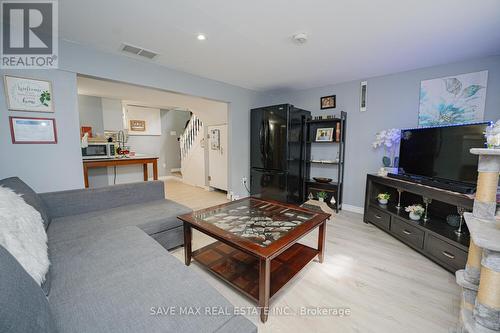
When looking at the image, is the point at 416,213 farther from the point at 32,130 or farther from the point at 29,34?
the point at 29,34

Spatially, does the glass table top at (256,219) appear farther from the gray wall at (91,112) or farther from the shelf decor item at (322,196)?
the gray wall at (91,112)

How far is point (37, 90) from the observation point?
6.69ft

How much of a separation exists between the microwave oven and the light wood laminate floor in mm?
2538

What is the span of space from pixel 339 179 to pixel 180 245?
275 centimetres

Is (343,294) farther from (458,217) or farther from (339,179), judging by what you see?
(339,179)

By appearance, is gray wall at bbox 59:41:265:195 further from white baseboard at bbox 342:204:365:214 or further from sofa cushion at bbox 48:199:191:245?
white baseboard at bbox 342:204:365:214

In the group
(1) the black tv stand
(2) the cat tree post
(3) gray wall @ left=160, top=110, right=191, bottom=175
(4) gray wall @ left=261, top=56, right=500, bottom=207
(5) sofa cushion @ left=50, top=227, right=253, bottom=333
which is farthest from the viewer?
(3) gray wall @ left=160, top=110, right=191, bottom=175

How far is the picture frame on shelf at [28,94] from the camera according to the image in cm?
192

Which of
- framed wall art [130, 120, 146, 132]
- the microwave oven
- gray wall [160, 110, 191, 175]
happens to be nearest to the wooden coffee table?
the microwave oven

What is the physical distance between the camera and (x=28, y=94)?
2.00 m

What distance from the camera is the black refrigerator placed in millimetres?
3463

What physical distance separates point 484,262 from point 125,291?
186 centimetres

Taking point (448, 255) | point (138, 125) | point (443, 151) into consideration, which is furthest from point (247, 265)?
point (138, 125)

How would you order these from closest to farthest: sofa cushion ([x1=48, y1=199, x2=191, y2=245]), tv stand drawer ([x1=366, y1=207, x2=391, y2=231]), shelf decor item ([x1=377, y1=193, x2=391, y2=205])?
sofa cushion ([x1=48, y1=199, x2=191, y2=245]), tv stand drawer ([x1=366, y1=207, x2=391, y2=231]), shelf decor item ([x1=377, y1=193, x2=391, y2=205])
